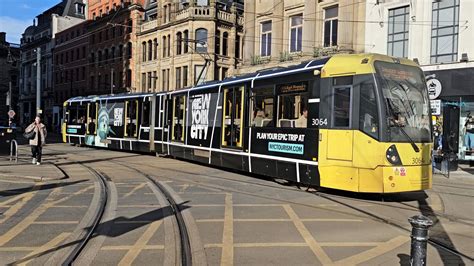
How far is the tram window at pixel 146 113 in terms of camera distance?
22.1 m

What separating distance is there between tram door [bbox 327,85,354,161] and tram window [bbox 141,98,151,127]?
1325cm

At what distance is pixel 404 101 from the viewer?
33.0 ft

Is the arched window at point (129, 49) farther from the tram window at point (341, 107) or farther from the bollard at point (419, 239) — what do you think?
the bollard at point (419, 239)

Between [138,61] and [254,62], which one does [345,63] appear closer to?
[254,62]

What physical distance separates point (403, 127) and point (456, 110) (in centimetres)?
1315

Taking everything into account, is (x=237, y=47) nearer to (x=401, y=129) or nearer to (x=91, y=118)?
(x=91, y=118)

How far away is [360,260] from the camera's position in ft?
19.0

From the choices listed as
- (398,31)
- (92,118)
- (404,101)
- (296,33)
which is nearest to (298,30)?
(296,33)

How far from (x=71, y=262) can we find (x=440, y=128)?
65.2 feet

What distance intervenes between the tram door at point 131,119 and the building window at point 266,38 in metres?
11.8

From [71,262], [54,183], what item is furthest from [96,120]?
[71,262]

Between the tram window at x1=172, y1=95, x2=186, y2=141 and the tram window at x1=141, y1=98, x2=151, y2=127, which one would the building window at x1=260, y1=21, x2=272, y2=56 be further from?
the tram window at x1=172, y1=95, x2=186, y2=141

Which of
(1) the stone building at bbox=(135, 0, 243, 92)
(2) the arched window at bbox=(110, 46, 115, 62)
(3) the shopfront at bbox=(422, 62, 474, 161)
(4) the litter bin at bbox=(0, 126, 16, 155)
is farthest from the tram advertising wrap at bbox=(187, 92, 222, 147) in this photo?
(2) the arched window at bbox=(110, 46, 115, 62)

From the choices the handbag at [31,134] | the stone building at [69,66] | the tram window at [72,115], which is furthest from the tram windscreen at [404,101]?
the stone building at [69,66]
